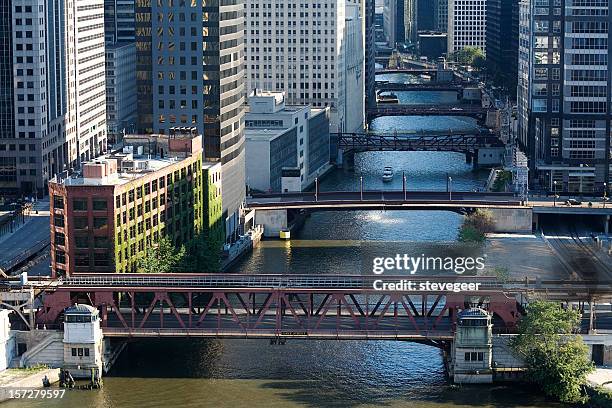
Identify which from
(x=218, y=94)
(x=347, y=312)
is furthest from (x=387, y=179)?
(x=347, y=312)

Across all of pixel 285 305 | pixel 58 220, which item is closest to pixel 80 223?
pixel 58 220

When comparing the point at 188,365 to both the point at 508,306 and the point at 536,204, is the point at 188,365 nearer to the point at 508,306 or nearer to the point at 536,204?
the point at 508,306

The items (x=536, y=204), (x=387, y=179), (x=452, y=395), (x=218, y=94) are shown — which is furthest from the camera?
(x=387, y=179)

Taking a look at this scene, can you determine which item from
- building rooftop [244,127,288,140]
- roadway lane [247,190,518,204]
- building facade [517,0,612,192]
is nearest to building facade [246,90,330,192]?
building rooftop [244,127,288,140]

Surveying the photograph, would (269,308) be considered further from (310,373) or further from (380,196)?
(380,196)

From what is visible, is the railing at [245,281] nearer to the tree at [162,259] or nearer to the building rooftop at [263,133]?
the tree at [162,259]

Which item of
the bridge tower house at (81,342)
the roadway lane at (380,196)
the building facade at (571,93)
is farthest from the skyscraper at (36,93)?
the bridge tower house at (81,342)
